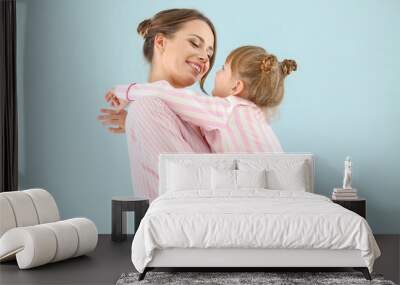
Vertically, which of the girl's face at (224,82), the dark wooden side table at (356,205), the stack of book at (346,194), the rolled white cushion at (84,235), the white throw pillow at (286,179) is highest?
the girl's face at (224,82)

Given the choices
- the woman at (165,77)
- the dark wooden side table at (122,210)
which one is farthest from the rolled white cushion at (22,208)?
the woman at (165,77)

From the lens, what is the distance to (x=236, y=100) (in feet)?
23.1

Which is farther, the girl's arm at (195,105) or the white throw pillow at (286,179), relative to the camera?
the girl's arm at (195,105)

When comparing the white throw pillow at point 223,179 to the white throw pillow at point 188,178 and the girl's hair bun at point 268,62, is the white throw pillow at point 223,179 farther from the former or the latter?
the girl's hair bun at point 268,62

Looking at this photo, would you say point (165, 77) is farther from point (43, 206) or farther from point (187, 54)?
point (43, 206)

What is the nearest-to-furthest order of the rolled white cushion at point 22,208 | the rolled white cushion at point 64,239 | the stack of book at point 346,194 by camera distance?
the rolled white cushion at point 64,239 → the rolled white cushion at point 22,208 → the stack of book at point 346,194

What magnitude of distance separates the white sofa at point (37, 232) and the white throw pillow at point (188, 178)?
42.4 inches

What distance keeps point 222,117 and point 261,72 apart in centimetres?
64

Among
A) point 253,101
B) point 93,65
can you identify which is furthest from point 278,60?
point 93,65

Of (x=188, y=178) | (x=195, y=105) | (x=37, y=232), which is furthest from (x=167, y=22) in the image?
(x=37, y=232)

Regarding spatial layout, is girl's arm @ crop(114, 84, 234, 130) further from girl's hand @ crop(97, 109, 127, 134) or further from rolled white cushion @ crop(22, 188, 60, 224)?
rolled white cushion @ crop(22, 188, 60, 224)

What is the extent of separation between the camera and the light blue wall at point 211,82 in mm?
6973

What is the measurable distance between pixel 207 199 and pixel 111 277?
1.02m

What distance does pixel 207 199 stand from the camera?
17.6 ft
